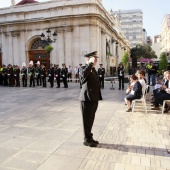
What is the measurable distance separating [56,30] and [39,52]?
3.83 m

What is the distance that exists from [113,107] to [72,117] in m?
2.25

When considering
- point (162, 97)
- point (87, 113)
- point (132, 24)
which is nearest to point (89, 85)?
point (87, 113)

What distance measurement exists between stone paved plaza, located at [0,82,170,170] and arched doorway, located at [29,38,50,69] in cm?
1985

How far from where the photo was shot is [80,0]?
2498 cm

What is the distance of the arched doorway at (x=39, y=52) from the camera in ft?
89.8

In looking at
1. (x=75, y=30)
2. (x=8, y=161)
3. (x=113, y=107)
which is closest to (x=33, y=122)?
(x=8, y=161)

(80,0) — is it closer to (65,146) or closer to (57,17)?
(57,17)

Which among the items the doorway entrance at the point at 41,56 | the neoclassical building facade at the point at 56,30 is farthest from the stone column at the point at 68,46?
the doorway entrance at the point at 41,56

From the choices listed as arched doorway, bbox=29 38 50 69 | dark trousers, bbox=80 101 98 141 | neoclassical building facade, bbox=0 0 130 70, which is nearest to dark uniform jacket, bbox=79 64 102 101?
dark trousers, bbox=80 101 98 141

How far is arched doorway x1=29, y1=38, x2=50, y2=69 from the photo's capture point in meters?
27.4

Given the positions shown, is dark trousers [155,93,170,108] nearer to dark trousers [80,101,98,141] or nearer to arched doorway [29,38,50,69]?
dark trousers [80,101,98,141]

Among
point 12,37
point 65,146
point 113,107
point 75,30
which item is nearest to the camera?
point 65,146

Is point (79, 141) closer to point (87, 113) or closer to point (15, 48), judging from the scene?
point (87, 113)

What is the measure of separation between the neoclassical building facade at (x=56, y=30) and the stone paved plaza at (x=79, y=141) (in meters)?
14.8
